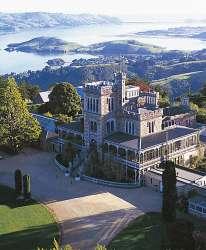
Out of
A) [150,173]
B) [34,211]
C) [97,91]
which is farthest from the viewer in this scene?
[97,91]

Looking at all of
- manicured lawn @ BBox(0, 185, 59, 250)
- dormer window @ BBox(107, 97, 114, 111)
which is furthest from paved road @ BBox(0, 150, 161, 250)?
dormer window @ BBox(107, 97, 114, 111)

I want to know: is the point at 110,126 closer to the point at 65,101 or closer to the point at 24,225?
the point at 65,101

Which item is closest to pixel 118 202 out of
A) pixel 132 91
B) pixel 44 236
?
pixel 44 236

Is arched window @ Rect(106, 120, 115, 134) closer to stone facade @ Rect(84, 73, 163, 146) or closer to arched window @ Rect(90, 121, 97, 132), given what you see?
stone facade @ Rect(84, 73, 163, 146)

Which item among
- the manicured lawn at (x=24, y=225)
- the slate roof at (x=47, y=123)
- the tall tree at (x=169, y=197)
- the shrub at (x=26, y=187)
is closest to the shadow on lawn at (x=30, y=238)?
the manicured lawn at (x=24, y=225)

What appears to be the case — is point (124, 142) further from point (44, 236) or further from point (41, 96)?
point (41, 96)

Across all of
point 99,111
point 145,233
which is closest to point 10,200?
point 145,233

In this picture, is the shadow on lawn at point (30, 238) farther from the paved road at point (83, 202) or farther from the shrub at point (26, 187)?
the shrub at point (26, 187)
